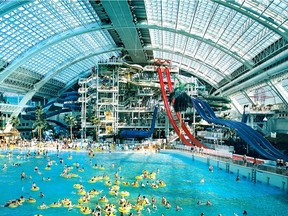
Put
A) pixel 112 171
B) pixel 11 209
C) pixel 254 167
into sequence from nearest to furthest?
pixel 11 209, pixel 254 167, pixel 112 171

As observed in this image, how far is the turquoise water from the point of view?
22078mm

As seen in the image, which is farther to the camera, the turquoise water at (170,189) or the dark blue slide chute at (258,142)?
the dark blue slide chute at (258,142)

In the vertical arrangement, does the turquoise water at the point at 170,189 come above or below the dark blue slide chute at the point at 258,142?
below

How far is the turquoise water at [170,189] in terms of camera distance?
22.1 metres

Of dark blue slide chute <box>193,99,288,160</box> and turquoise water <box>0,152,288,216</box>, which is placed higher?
dark blue slide chute <box>193,99,288,160</box>

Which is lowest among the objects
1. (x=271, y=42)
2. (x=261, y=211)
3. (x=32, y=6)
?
(x=261, y=211)

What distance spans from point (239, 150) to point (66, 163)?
25135 millimetres

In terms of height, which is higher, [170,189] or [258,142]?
[258,142]

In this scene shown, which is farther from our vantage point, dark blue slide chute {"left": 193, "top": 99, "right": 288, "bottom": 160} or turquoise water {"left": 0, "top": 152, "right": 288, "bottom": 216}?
dark blue slide chute {"left": 193, "top": 99, "right": 288, "bottom": 160}

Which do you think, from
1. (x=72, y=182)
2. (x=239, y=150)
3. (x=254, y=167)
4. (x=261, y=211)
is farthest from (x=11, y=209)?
(x=239, y=150)

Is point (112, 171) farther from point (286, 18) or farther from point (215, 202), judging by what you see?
Answer: point (286, 18)

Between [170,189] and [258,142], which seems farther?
[258,142]

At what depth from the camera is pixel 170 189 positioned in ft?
91.2

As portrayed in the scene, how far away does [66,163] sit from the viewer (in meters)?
41.4
